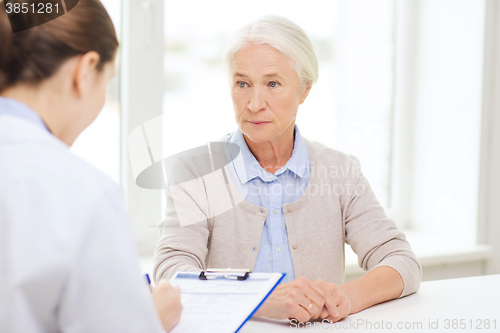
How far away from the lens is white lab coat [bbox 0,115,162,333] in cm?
46

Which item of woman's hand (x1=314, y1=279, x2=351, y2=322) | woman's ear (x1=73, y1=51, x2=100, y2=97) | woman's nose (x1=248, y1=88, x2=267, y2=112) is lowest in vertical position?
woman's hand (x1=314, y1=279, x2=351, y2=322)

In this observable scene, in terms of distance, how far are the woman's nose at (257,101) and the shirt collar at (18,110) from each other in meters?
0.85

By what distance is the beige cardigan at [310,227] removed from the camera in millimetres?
1283

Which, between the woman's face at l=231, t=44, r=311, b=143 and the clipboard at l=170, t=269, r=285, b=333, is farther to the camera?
the woman's face at l=231, t=44, r=311, b=143

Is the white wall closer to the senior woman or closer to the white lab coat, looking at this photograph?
the senior woman

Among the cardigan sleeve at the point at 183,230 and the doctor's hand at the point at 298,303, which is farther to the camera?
the cardigan sleeve at the point at 183,230

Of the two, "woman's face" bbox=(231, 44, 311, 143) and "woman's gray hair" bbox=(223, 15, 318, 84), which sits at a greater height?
"woman's gray hair" bbox=(223, 15, 318, 84)

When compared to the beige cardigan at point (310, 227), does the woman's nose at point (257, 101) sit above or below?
above

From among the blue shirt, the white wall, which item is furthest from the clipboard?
the white wall

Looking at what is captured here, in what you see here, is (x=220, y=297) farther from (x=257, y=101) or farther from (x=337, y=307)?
(x=257, y=101)

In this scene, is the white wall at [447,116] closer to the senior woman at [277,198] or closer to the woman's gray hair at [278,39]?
the senior woman at [277,198]

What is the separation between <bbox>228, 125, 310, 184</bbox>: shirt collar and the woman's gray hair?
0.72ft

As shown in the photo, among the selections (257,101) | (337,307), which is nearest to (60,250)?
(337,307)

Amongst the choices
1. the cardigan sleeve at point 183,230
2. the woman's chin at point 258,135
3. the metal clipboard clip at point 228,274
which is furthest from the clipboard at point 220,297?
the woman's chin at point 258,135
